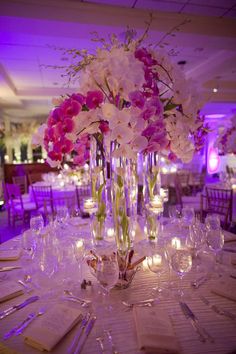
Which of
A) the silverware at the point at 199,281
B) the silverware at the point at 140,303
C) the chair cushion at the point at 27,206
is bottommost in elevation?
the chair cushion at the point at 27,206

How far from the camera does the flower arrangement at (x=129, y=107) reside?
1.08m

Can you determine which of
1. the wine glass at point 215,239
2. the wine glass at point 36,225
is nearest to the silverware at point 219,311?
the wine glass at point 215,239

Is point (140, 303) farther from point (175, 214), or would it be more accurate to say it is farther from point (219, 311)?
point (175, 214)

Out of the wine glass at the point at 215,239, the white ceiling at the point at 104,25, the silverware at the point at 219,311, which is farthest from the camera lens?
the white ceiling at the point at 104,25

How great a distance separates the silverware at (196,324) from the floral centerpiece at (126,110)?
39cm

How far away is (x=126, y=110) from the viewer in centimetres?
110

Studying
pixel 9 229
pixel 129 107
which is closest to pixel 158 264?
pixel 129 107

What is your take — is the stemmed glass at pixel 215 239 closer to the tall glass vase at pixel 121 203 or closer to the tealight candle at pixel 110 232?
the tall glass vase at pixel 121 203

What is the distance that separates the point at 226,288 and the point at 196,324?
1.04 ft

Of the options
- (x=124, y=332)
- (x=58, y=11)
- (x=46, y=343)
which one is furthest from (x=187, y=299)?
(x=58, y=11)

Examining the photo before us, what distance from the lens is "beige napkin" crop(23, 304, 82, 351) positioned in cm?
90

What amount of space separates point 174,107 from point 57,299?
1040 millimetres

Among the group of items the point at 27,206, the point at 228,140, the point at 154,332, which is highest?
the point at 228,140

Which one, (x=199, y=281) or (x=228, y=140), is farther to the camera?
(x=228, y=140)
